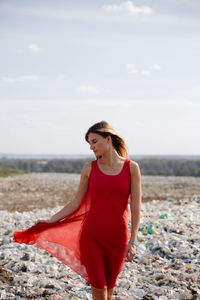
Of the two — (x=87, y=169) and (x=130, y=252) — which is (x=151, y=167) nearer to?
(x=87, y=169)

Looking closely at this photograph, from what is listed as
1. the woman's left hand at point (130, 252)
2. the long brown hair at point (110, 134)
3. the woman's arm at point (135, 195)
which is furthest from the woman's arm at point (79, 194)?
the woman's left hand at point (130, 252)

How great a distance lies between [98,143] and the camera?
135 inches

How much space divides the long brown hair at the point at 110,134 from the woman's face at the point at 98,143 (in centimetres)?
3

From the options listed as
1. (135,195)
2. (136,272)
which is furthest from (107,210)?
(136,272)

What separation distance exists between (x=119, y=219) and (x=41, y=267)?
3.09 meters

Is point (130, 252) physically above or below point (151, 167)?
above

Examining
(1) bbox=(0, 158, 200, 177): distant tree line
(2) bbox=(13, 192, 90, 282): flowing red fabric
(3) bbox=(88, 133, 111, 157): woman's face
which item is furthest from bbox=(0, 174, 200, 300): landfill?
(1) bbox=(0, 158, 200, 177): distant tree line

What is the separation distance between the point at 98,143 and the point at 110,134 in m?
0.15

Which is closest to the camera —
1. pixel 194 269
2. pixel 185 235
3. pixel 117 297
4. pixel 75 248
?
pixel 75 248

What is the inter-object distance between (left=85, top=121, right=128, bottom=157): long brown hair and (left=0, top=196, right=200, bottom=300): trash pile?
226 cm

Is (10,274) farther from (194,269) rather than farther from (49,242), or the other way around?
(194,269)

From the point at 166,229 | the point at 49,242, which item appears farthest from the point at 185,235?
the point at 49,242

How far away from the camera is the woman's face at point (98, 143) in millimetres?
3428

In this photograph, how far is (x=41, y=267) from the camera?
234 inches
